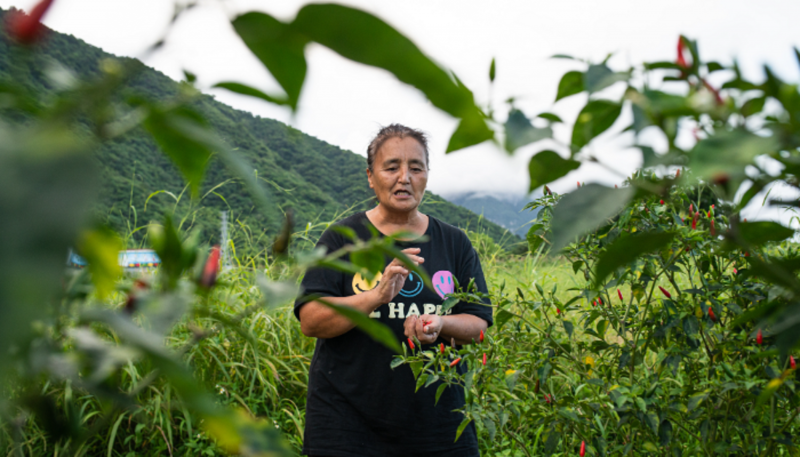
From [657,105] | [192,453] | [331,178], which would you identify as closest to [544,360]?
[657,105]

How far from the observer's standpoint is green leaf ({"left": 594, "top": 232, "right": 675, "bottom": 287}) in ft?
1.03

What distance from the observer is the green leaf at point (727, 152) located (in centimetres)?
25

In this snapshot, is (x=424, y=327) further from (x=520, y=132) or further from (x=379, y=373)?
(x=520, y=132)

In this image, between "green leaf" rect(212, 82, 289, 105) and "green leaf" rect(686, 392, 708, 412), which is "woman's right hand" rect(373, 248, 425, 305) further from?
"green leaf" rect(212, 82, 289, 105)

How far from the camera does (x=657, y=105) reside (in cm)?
32

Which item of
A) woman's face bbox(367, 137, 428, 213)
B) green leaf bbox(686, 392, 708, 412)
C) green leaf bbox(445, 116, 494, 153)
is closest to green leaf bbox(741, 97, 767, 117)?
green leaf bbox(445, 116, 494, 153)

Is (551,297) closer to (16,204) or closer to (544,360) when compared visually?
(544,360)

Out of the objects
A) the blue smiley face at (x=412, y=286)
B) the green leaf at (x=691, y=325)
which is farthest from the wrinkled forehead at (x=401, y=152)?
the green leaf at (x=691, y=325)

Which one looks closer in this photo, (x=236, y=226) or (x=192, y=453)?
(x=192, y=453)

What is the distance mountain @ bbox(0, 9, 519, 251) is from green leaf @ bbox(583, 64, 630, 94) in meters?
0.21

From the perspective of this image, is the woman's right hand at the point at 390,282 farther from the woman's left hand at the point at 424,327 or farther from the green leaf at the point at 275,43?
the green leaf at the point at 275,43

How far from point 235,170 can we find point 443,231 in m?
2.30

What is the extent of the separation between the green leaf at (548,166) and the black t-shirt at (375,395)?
5.68 ft

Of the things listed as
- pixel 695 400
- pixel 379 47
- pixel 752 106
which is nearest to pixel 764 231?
pixel 752 106
